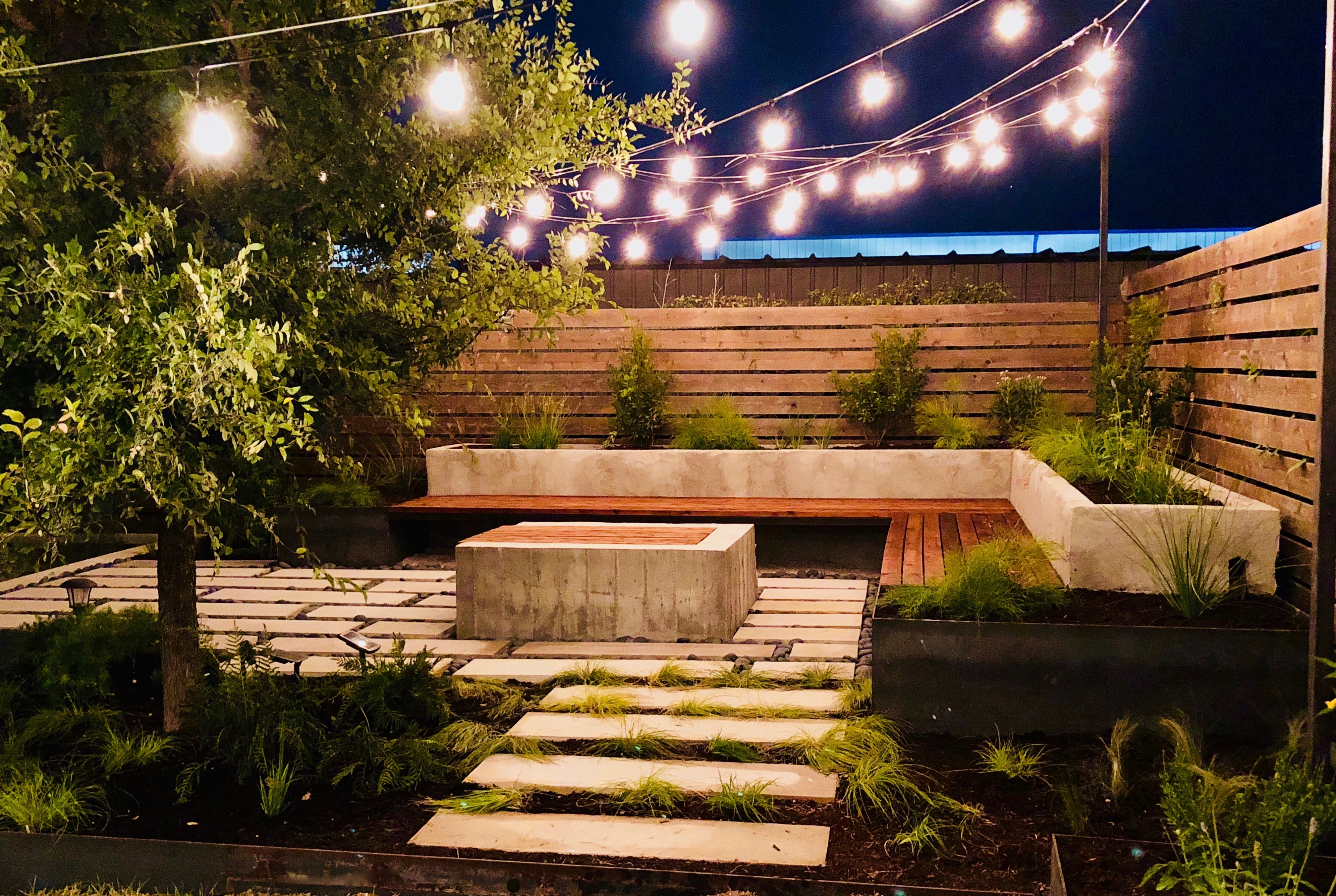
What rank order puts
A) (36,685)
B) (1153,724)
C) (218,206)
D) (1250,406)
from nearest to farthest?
(218,206) < (1153,724) < (36,685) < (1250,406)

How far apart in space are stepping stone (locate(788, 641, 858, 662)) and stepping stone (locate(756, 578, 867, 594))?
1500 mm

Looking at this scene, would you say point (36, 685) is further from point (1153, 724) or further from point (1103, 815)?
point (1153, 724)

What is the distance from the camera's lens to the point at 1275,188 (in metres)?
14.4

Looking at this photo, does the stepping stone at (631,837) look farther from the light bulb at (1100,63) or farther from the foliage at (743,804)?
the light bulb at (1100,63)

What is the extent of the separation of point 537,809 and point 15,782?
1738 mm

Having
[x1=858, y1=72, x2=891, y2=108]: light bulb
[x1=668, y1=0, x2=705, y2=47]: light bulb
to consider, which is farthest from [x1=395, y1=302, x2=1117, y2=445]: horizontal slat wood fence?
[x1=668, y1=0, x2=705, y2=47]: light bulb

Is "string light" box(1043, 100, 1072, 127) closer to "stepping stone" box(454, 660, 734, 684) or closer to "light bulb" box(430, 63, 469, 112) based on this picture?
"stepping stone" box(454, 660, 734, 684)

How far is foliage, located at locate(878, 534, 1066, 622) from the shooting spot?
4.17m

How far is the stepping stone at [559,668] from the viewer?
502cm

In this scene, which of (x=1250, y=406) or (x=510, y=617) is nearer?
(x=1250, y=406)

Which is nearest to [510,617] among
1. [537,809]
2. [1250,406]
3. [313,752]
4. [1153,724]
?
[313,752]

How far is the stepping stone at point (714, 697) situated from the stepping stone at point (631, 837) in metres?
1.15

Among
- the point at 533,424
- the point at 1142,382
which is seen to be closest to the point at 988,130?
the point at 1142,382

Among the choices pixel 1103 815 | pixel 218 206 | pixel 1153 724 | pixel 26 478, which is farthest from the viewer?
pixel 1153 724
